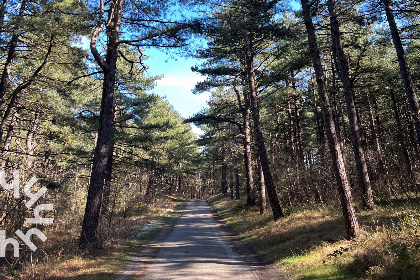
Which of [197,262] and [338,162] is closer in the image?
[197,262]

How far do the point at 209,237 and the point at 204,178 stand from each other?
6676 cm

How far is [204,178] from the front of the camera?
78.6 m

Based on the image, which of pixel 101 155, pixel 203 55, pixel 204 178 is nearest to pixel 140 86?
pixel 203 55

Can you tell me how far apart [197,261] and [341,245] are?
4151 mm

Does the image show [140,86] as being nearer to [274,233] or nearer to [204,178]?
[274,233]

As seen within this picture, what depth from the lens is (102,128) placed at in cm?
960

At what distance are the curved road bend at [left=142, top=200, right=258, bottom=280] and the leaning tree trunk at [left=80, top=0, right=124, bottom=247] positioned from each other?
2630 millimetres

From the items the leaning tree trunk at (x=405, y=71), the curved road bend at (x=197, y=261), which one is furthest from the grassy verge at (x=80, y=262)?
the leaning tree trunk at (x=405, y=71)

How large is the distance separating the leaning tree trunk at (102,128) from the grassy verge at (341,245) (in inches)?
236

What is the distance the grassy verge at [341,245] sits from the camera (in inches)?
192

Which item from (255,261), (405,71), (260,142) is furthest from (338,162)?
(405,71)

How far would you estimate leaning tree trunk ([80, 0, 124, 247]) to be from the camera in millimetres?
9094

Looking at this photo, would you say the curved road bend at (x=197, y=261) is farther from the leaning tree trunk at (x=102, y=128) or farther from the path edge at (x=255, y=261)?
the leaning tree trunk at (x=102, y=128)

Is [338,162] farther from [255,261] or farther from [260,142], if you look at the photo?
[260,142]
